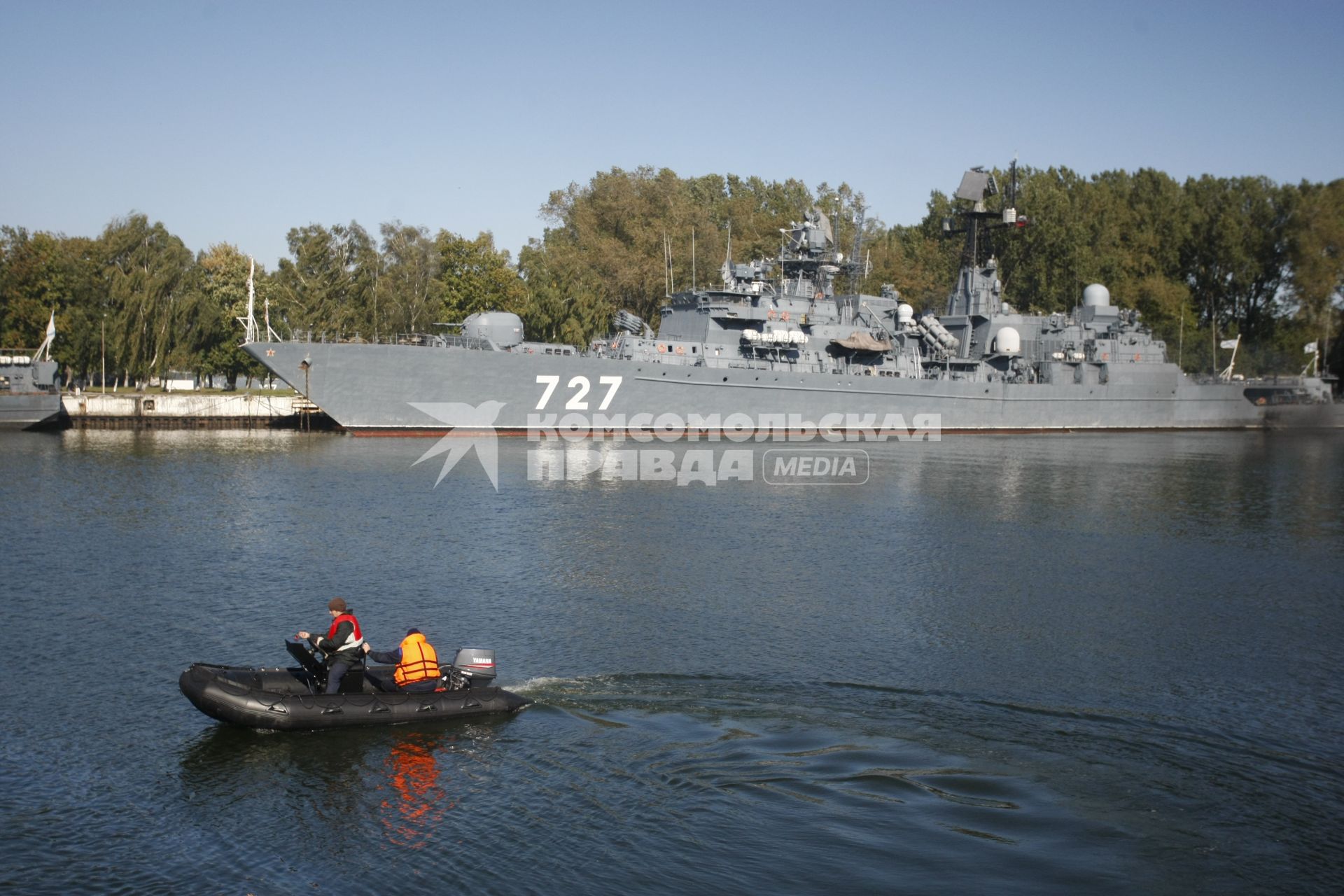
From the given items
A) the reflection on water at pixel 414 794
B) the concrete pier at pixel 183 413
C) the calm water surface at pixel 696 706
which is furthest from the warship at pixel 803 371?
the reflection on water at pixel 414 794

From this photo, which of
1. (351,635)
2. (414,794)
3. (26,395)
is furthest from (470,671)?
(26,395)

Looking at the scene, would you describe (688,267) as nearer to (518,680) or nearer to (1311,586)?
(1311,586)

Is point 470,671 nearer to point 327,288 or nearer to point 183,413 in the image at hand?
point 183,413

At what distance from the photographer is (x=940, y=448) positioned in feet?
178

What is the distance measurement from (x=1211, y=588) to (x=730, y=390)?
32333 mm

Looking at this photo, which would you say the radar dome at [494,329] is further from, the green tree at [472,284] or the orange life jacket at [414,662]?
the orange life jacket at [414,662]

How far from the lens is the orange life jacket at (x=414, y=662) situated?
593 inches

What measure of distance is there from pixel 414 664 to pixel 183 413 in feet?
172

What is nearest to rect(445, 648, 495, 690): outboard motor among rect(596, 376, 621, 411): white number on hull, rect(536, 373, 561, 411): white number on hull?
rect(536, 373, 561, 411): white number on hull

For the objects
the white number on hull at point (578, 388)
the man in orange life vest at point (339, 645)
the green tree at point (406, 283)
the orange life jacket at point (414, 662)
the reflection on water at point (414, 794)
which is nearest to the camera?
the reflection on water at point (414, 794)

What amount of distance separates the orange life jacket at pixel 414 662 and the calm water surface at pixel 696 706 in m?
0.72

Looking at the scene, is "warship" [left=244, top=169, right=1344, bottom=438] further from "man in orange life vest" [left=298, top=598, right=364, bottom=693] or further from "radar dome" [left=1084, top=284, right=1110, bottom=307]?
"man in orange life vest" [left=298, top=598, right=364, bottom=693]

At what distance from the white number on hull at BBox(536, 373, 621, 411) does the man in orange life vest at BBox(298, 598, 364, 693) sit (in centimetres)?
3559

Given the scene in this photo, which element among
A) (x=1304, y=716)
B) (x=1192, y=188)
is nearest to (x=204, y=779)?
(x=1304, y=716)
